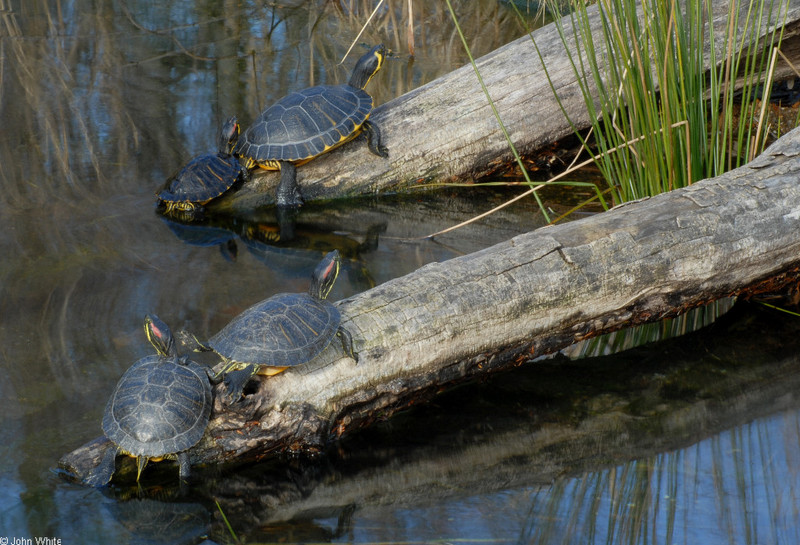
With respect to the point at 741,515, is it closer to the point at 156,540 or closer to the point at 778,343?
the point at 778,343

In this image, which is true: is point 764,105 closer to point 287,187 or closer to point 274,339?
point 274,339

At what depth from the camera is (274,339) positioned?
278 centimetres

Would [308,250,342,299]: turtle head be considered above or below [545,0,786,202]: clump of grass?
below

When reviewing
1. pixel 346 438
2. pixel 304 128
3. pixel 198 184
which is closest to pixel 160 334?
pixel 346 438

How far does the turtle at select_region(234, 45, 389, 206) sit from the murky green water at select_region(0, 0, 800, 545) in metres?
0.35

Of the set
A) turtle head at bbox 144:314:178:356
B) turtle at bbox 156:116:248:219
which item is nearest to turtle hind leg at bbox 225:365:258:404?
turtle head at bbox 144:314:178:356

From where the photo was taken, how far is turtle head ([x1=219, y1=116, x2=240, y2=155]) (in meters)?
5.07

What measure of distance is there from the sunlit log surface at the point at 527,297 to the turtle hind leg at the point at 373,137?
6.40 feet

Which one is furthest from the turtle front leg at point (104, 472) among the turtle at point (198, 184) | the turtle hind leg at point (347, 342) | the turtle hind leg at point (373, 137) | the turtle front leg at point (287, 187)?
the turtle hind leg at point (373, 137)

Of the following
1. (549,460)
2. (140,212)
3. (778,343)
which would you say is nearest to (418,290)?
(549,460)

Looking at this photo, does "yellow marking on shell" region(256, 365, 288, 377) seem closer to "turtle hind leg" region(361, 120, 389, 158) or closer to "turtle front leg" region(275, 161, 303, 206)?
"turtle front leg" region(275, 161, 303, 206)

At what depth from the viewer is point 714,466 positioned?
2859mm

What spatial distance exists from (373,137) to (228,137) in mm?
983

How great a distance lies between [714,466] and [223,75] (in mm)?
5574
